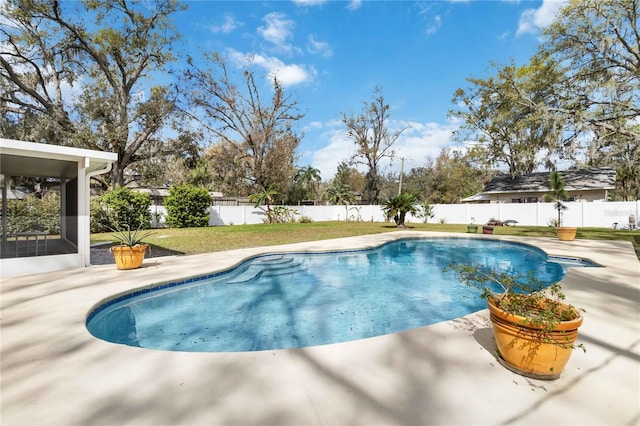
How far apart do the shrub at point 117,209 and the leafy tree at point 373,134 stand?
20.9m

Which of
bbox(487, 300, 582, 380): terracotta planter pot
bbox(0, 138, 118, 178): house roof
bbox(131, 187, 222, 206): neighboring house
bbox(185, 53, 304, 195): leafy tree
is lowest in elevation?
bbox(487, 300, 582, 380): terracotta planter pot

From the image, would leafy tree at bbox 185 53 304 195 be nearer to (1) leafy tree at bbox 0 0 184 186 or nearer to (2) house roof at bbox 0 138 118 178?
(1) leafy tree at bbox 0 0 184 186

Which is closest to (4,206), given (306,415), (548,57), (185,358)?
(185,358)

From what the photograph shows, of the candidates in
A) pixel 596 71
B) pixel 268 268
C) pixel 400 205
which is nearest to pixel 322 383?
pixel 268 268

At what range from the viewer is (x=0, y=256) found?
18.6ft

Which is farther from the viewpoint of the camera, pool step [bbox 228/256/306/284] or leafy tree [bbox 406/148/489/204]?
leafy tree [bbox 406/148/489/204]

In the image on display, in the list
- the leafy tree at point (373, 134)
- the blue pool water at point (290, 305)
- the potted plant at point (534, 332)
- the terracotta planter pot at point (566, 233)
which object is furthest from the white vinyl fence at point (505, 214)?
the potted plant at point (534, 332)

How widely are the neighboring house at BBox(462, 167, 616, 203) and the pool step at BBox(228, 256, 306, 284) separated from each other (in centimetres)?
1882

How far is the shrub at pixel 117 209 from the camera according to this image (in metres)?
13.0

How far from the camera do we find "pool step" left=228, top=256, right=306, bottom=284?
6609 millimetres

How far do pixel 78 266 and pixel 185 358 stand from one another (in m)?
5.67

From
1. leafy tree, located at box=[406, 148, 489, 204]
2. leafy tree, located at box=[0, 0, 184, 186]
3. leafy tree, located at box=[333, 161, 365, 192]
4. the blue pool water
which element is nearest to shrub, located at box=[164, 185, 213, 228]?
leafy tree, located at box=[0, 0, 184, 186]

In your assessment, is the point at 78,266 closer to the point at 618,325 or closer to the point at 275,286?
the point at 275,286

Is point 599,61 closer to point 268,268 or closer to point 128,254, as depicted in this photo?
point 268,268
